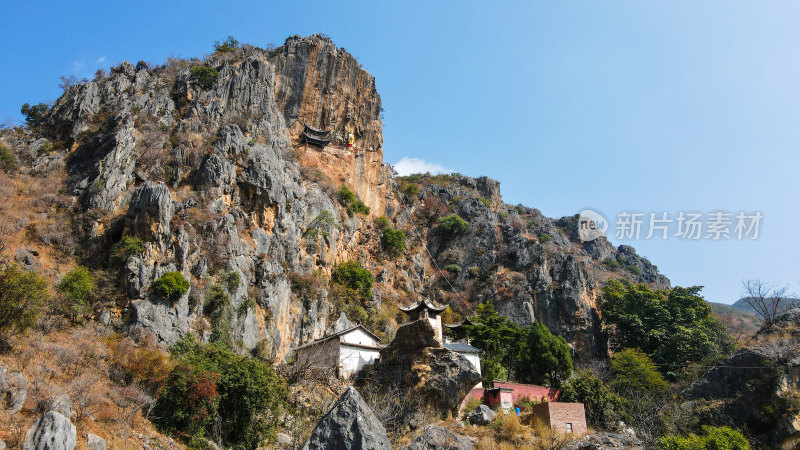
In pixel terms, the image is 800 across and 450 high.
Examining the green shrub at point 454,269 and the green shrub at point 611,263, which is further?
the green shrub at point 611,263

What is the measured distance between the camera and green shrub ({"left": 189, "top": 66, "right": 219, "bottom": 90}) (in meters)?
39.1

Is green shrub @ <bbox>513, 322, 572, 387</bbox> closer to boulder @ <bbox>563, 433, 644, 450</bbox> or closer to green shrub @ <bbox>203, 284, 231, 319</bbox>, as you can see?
boulder @ <bbox>563, 433, 644, 450</bbox>

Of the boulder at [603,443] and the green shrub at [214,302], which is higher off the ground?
the green shrub at [214,302]

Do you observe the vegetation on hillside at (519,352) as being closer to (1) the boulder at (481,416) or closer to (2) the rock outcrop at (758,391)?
(1) the boulder at (481,416)

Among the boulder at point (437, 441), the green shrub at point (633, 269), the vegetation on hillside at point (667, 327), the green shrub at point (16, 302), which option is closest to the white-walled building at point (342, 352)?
the boulder at point (437, 441)

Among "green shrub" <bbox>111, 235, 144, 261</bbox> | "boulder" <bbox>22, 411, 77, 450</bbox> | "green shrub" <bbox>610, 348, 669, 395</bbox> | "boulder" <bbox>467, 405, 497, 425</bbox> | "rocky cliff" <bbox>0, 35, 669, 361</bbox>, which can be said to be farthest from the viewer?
"green shrub" <bbox>610, 348, 669, 395</bbox>

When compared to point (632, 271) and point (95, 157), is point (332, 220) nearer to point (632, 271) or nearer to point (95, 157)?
point (95, 157)

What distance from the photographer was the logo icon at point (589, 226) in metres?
89.8

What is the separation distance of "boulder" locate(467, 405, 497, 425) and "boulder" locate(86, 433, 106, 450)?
15.5 meters

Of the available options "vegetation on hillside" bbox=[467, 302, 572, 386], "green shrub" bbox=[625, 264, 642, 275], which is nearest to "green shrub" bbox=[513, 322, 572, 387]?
"vegetation on hillside" bbox=[467, 302, 572, 386]

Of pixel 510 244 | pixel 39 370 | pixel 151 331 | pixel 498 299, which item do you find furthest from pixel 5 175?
pixel 510 244

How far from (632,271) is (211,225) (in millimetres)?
74289

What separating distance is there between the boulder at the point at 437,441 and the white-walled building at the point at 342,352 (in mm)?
9192

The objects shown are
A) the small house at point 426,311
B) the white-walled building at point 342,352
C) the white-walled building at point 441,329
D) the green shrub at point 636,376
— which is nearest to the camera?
the white-walled building at point 342,352
